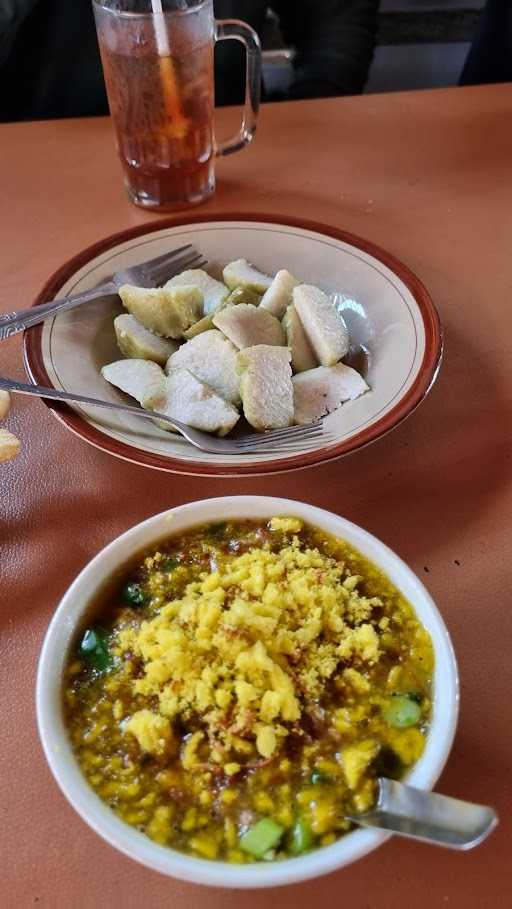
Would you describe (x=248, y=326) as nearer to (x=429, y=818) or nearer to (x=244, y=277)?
(x=244, y=277)

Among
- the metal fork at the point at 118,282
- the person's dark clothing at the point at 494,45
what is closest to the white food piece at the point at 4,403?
the metal fork at the point at 118,282

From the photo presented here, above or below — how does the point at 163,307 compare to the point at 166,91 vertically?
below

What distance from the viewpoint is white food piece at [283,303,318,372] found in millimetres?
957

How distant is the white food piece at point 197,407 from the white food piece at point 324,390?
8 centimetres

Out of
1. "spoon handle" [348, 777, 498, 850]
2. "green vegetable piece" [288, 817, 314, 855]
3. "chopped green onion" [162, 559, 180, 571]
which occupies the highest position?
"chopped green onion" [162, 559, 180, 571]

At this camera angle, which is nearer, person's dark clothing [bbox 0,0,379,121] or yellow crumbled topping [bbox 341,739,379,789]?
yellow crumbled topping [bbox 341,739,379,789]

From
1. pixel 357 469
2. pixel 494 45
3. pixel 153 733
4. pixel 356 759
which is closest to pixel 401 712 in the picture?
pixel 356 759

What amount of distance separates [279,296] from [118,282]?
0.73 ft

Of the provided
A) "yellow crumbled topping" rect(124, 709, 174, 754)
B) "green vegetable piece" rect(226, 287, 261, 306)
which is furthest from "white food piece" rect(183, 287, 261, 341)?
"yellow crumbled topping" rect(124, 709, 174, 754)

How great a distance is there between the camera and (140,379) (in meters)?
0.90

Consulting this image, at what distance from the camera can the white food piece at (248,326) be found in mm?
926

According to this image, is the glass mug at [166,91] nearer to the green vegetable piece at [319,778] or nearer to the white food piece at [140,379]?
the white food piece at [140,379]

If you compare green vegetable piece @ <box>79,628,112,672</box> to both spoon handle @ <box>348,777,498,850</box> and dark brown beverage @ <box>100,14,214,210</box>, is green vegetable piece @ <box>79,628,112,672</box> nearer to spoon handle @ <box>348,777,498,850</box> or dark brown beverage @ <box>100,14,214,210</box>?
spoon handle @ <box>348,777,498,850</box>

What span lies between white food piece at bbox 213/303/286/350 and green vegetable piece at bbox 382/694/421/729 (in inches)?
19.3
